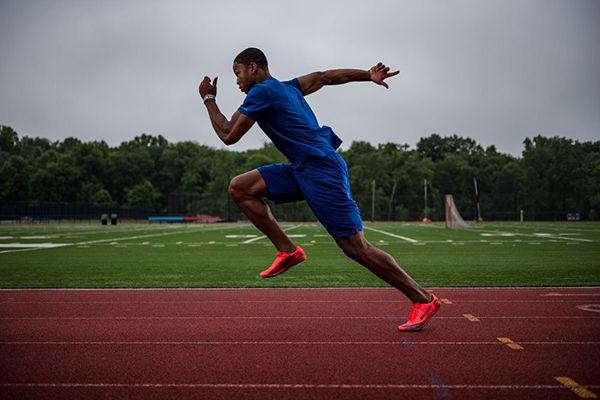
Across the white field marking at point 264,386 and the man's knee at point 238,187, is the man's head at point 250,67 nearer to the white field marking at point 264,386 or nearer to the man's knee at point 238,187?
the man's knee at point 238,187

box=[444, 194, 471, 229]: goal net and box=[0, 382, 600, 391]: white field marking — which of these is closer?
box=[0, 382, 600, 391]: white field marking

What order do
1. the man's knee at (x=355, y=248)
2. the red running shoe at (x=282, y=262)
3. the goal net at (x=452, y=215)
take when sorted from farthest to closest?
the goal net at (x=452, y=215)
the red running shoe at (x=282, y=262)
the man's knee at (x=355, y=248)

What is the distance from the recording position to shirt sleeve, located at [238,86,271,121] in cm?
418

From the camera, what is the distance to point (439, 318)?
207 inches

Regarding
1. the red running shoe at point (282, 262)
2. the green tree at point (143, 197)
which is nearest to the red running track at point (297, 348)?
the red running shoe at point (282, 262)

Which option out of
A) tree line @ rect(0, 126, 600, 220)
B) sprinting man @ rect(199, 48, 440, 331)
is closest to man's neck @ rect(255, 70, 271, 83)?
sprinting man @ rect(199, 48, 440, 331)

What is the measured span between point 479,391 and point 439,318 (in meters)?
2.20

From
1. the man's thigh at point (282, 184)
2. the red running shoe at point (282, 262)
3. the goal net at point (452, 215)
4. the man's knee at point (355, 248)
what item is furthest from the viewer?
the goal net at point (452, 215)

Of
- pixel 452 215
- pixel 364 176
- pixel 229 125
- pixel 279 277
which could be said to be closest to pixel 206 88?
pixel 229 125

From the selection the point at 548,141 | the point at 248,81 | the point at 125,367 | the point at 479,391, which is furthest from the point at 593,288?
the point at 548,141

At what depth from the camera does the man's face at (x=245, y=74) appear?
173 inches

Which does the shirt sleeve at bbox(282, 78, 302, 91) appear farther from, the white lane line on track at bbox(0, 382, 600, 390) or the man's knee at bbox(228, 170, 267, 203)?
the white lane line on track at bbox(0, 382, 600, 390)

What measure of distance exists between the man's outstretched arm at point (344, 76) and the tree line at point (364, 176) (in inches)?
2454

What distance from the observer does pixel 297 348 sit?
162 inches
